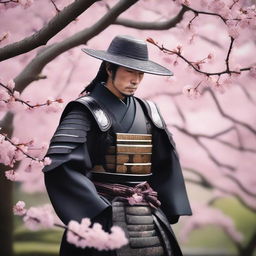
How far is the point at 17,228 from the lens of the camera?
7645 mm

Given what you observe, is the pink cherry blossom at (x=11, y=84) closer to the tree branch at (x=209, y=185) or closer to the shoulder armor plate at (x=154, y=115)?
the shoulder armor plate at (x=154, y=115)

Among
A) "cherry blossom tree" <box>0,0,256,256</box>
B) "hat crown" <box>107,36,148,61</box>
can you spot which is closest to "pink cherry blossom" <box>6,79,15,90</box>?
"hat crown" <box>107,36,148,61</box>

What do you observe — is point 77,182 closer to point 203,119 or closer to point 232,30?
point 232,30

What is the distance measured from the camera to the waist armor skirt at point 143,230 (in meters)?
3.42

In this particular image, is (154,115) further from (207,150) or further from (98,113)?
(207,150)

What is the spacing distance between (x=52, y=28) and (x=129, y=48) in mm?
475

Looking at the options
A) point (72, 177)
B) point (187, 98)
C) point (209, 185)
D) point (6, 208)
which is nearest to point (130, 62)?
point (72, 177)

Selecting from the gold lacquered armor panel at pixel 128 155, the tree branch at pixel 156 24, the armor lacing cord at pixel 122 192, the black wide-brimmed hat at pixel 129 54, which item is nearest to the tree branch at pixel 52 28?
the black wide-brimmed hat at pixel 129 54

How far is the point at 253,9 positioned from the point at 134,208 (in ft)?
6.18

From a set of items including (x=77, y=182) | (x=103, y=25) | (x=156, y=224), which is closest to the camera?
(x=77, y=182)

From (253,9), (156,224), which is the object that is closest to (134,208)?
(156,224)

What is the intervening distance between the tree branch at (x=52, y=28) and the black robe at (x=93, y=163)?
42cm

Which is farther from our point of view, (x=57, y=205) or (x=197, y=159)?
(x=197, y=159)

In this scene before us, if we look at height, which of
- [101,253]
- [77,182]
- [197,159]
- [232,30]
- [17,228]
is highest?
[232,30]
